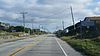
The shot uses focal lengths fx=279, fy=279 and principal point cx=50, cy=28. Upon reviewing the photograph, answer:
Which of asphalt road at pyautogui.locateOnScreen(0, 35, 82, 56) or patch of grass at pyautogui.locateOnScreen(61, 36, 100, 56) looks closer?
asphalt road at pyautogui.locateOnScreen(0, 35, 82, 56)

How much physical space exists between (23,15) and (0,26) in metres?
68.3

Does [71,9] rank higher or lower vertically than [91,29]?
higher

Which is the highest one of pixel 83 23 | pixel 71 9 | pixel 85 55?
pixel 71 9

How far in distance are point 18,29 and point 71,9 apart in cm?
12195

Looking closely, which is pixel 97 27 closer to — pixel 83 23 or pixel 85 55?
pixel 83 23

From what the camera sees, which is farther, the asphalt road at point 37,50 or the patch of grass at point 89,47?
the patch of grass at point 89,47

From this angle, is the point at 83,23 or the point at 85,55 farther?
the point at 83,23

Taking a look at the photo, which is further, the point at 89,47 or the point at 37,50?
the point at 89,47

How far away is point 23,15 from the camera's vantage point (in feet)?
443

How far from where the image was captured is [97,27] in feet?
245

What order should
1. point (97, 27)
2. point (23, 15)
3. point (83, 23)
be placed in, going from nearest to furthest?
point (83, 23)
point (97, 27)
point (23, 15)

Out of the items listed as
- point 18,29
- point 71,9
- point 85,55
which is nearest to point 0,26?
point 18,29

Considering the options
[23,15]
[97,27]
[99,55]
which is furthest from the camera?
[23,15]

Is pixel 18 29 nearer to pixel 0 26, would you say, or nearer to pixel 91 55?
pixel 0 26
